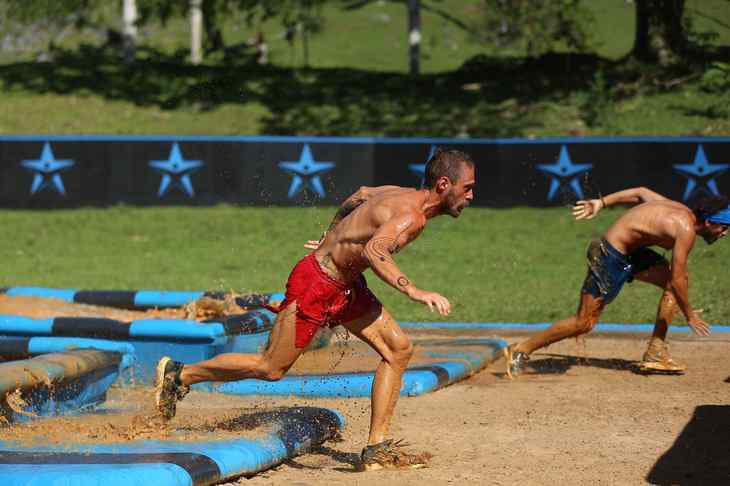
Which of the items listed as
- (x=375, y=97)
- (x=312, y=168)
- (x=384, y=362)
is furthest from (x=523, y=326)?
(x=375, y=97)

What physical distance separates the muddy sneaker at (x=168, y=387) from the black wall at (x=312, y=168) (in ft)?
31.6

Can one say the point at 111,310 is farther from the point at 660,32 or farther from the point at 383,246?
the point at 660,32

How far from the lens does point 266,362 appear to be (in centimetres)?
600

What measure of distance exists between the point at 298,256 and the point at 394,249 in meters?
8.51

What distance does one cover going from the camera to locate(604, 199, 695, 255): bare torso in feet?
26.4

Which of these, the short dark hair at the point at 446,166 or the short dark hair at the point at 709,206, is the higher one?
the short dark hair at the point at 446,166

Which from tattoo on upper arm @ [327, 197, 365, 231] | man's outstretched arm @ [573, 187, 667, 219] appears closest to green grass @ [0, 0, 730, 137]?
man's outstretched arm @ [573, 187, 667, 219]

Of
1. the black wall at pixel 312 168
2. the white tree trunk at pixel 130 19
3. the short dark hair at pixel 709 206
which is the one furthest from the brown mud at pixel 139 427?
the white tree trunk at pixel 130 19

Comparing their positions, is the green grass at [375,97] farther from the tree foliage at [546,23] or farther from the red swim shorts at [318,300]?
the red swim shorts at [318,300]

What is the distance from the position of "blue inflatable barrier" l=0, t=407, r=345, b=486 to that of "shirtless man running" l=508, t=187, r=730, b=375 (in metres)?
2.53

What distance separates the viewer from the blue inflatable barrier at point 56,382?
664cm

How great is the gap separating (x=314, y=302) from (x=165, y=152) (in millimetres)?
10806

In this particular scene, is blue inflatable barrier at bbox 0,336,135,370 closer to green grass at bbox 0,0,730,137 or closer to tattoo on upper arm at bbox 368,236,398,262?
tattoo on upper arm at bbox 368,236,398,262

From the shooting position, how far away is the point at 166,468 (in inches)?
207
